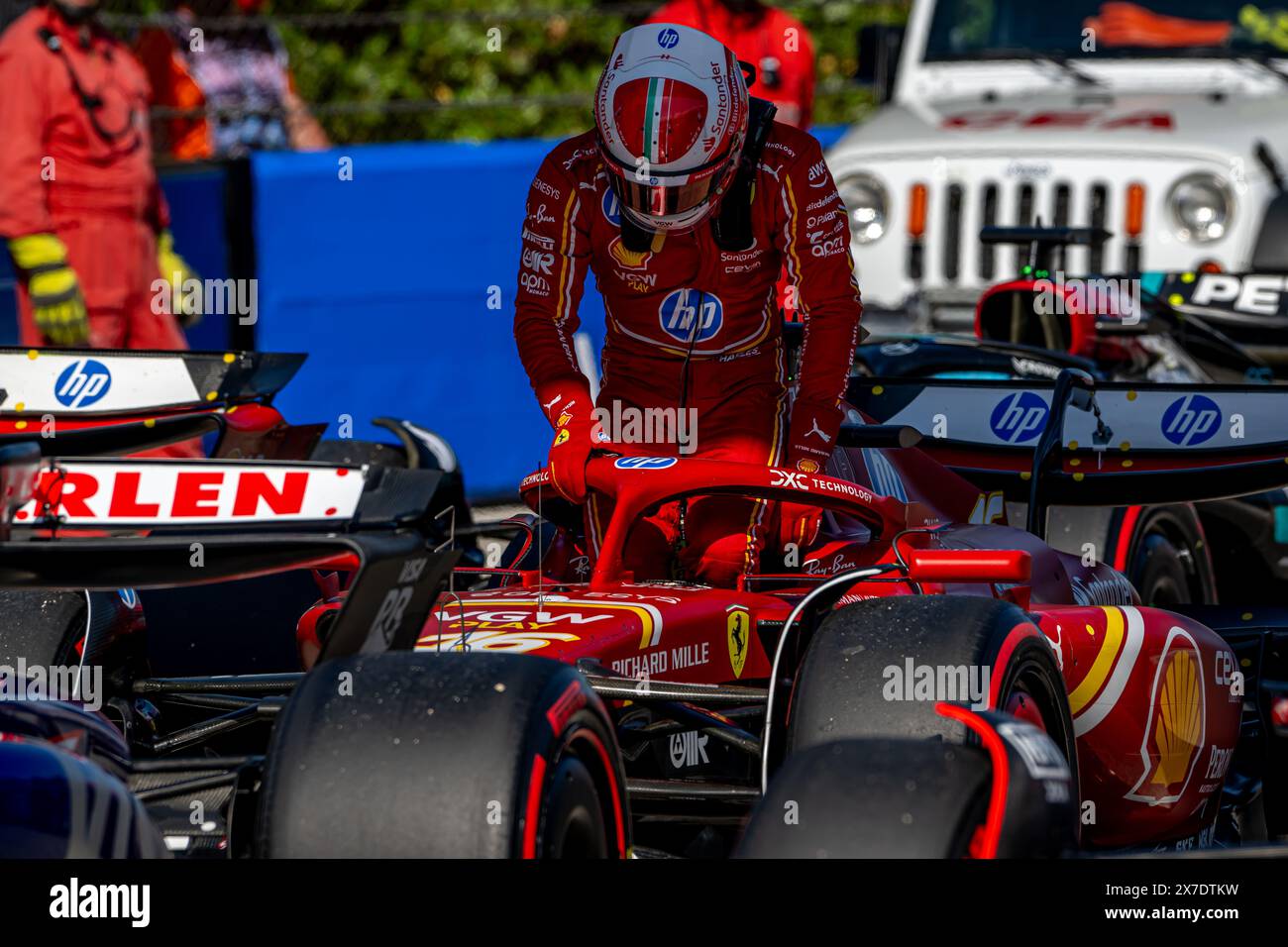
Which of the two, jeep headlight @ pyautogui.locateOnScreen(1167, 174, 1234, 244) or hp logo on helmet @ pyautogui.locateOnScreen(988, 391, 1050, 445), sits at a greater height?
hp logo on helmet @ pyautogui.locateOnScreen(988, 391, 1050, 445)

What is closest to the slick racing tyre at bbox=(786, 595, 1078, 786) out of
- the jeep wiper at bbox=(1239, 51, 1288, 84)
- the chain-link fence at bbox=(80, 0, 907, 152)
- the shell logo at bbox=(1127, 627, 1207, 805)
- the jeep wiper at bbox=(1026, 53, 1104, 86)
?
the shell logo at bbox=(1127, 627, 1207, 805)

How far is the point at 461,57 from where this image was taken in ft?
53.6

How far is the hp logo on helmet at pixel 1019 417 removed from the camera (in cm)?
580

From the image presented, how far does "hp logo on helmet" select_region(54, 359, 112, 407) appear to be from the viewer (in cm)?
508

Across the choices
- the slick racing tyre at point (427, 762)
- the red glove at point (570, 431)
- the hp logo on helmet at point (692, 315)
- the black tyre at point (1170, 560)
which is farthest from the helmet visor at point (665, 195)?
the black tyre at point (1170, 560)

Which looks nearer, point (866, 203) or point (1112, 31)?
point (866, 203)

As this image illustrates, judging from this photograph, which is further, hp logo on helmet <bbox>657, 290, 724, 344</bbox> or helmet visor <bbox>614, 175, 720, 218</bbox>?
hp logo on helmet <bbox>657, 290, 724, 344</bbox>

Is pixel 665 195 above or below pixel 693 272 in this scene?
above

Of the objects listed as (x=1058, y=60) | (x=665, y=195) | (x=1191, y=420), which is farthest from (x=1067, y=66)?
(x=665, y=195)

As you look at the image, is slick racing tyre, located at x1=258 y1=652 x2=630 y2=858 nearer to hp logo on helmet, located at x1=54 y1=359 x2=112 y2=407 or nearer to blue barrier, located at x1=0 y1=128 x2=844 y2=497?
hp logo on helmet, located at x1=54 y1=359 x2=112 y2=407

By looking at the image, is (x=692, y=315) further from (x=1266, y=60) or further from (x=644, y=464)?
(x=1266, y=60)

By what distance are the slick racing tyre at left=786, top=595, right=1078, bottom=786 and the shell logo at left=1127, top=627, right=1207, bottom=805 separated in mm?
714

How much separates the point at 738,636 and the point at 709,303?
1127 mm
